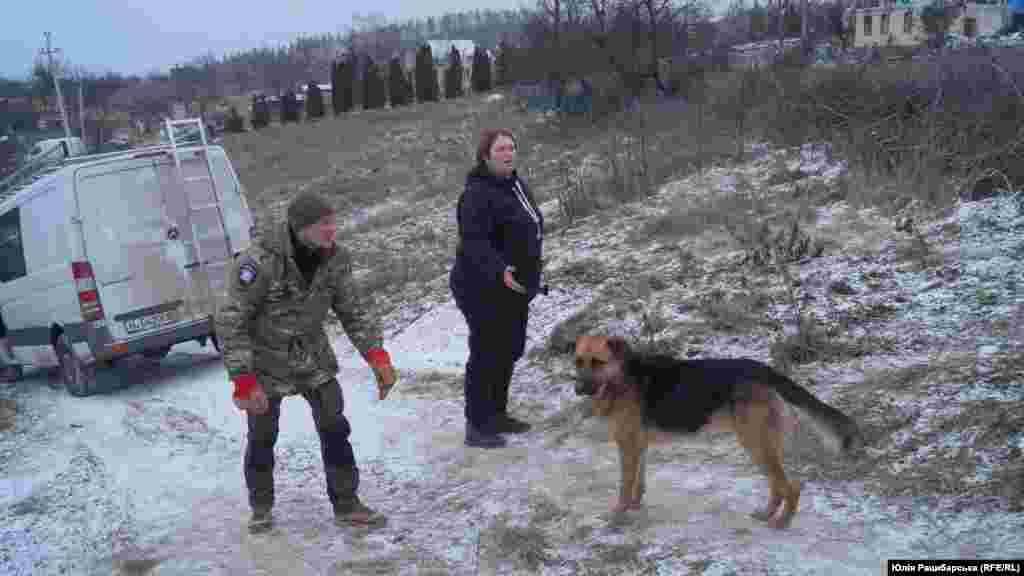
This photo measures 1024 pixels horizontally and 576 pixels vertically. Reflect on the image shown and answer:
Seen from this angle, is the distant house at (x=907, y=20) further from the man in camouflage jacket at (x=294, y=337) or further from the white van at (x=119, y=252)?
the white van at (x=119, y=252)

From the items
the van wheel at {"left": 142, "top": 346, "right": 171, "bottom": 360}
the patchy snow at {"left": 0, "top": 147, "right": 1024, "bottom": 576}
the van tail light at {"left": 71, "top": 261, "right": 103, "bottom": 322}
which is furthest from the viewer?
the van wheel at {"left": 142, "top": 346, "right": 171, "bottom": 360}

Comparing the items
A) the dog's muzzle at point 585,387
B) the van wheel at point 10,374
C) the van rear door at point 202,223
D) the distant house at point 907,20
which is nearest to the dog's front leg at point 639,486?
the dog's muzzle at point 585,387

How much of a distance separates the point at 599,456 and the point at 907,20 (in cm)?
985

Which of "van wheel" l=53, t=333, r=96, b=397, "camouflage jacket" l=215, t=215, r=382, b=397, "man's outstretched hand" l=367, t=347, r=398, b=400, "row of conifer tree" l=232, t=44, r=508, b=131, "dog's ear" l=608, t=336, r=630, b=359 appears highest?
"row of conifer tree" l=232, t=44, r=508, b=131

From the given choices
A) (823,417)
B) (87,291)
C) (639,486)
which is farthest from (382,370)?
(87,291)

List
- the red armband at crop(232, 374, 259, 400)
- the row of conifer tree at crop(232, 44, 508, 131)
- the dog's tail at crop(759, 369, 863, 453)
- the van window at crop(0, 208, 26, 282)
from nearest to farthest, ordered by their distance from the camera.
A: the dog's tail at crop(759, 369, 863, 453), the red armband at crop(232, 374, 259, 400), the van window at crop(0, 208, 26, 282), the row of conifer tree at crop(232, 44, 508, 131)

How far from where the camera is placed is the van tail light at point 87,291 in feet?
23.6

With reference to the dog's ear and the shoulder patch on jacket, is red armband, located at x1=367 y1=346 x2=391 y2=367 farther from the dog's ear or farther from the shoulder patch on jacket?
the dog's ear

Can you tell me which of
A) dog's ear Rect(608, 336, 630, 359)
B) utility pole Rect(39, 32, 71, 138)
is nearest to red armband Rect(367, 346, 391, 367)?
dog's ear Rect(608, 336, 630, 359)

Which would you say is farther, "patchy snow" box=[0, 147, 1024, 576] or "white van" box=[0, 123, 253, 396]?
"white van" box=[0, 123, 253, 396]

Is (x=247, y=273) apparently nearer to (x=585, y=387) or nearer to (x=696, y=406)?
(x=585, y=387)

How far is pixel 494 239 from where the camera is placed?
476 centimetres

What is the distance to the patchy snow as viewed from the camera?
3609 millimetres

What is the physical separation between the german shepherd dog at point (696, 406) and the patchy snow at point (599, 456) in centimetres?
20
